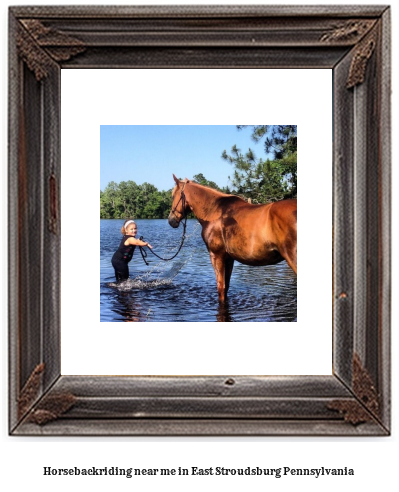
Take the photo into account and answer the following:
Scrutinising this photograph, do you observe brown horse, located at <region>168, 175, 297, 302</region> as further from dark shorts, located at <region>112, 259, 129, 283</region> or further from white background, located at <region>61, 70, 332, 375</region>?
dark shorts, located at <region>112, 259, 129, 283</region>

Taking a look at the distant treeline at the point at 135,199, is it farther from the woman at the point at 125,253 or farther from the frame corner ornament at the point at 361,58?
the frame corner ornament at the point at 361,58

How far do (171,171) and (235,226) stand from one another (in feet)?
0.72

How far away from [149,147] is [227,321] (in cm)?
46

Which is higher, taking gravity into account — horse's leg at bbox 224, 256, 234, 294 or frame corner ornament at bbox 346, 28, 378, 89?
frame corner ornament at bbox 346, 28, 378, 89

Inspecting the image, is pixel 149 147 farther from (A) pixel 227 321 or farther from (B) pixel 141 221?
(A) pixel 227 321

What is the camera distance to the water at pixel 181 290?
129cm

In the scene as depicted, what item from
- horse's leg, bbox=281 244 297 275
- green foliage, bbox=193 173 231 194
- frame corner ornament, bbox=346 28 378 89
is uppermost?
frame corner ornament, bbox=346 28 378 89

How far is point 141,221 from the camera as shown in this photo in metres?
1.31

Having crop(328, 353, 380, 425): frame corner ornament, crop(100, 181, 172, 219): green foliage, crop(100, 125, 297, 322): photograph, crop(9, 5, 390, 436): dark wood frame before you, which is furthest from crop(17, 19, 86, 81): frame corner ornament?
crop(328, 353, 380, 425): frame corner ornament

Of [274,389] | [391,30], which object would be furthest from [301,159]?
[274,389]

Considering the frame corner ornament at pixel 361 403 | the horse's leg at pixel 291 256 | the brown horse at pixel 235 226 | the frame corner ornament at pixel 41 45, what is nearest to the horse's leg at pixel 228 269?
the brown horse at pixel 235 226

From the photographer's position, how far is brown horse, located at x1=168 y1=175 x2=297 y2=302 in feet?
4.23

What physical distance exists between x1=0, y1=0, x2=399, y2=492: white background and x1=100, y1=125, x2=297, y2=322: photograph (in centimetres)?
27
